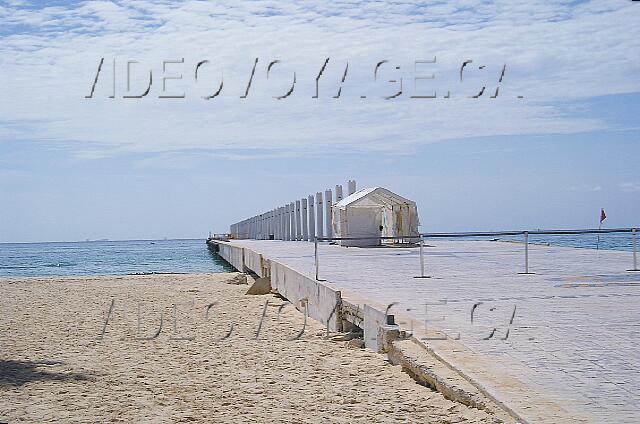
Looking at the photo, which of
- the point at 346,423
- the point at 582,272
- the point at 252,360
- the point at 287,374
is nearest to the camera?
the point at 346,423

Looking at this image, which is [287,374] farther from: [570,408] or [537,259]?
[537,259]

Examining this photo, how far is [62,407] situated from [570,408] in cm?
441

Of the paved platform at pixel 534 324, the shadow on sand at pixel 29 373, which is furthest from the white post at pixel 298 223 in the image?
the shadow on sand at pixel 29 373

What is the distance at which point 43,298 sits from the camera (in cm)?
2286

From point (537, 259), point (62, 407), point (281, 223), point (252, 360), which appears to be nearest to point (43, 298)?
point (537, 259)

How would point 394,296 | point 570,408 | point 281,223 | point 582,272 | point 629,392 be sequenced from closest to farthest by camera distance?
point 570,408 → point 629,392 → point 394,296 → point 582,272 → point 281,223

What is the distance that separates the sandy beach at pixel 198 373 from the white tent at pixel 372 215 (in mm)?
14287

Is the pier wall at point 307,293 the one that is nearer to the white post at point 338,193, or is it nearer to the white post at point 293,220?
the white post at point 338,193

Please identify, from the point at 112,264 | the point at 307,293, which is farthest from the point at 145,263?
the point at 307,293

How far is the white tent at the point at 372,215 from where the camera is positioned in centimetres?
3212

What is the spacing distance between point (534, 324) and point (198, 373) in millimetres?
3572

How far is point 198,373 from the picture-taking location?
10.0 m

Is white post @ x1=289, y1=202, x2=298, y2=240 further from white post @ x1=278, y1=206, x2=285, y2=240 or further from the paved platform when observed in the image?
the paved platform

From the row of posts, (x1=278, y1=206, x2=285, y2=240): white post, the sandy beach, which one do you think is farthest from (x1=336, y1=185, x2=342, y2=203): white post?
the sandy beach
